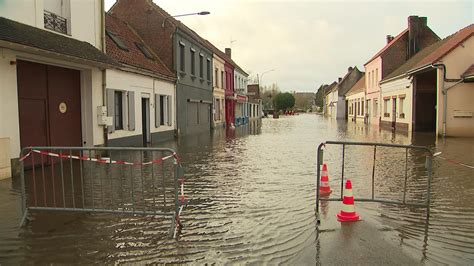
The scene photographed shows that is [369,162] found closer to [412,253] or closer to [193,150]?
[193,150]

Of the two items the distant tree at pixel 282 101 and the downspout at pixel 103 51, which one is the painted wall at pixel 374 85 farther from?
the distant tree at pixel 282 101

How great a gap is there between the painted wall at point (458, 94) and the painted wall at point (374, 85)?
14.5 meters

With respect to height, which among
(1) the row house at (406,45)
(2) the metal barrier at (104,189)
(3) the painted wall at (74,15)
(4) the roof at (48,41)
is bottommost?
(2) the metal barrier at (104,189)

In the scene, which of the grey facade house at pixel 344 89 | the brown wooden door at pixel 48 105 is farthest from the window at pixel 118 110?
the grey facade house at pixel 344 89

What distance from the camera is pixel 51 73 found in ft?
36.7

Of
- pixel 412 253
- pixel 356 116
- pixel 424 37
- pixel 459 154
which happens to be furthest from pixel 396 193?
pixel 356 116

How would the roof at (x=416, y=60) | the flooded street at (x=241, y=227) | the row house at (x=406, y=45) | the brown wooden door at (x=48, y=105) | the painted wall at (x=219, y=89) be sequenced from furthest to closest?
the row house at (x=406, y=45)
the painted wall at (x=219, y=89)
the roof at (x=416, y=60)
the brown wooden door at (x=48, y=105)
the flooded street at (x=241, y=227)

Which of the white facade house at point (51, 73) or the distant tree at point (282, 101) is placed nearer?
the white facade house at point (51, 73)

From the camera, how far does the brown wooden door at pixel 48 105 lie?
1012cm

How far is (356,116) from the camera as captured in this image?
49.4 meters

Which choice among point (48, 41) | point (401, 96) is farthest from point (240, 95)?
point (48, 41)

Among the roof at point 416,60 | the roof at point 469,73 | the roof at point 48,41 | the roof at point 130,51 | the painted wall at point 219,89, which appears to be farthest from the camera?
the painted wall at point 219,89

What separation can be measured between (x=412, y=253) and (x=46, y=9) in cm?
1073

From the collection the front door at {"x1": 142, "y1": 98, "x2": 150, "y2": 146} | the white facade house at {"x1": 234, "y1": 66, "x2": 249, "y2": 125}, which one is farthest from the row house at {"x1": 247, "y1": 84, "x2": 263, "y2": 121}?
the front door at {"x1": 142, "y1": 98, "x2": 150, "y2": 146}
